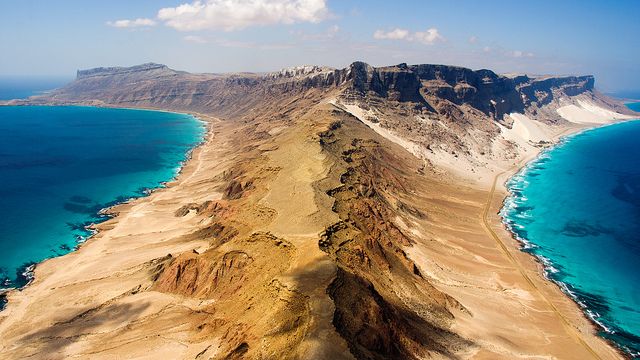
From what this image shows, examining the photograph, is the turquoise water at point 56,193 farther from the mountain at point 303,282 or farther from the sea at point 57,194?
the mountain at point 303,282

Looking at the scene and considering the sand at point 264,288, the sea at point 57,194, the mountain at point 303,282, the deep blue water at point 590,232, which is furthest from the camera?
the sea at point 57,194

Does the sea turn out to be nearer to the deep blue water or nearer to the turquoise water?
the turquoise water

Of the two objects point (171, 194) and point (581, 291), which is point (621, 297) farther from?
point (171, 194)

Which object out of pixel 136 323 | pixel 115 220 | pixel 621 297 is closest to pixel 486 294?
pixel 621 297

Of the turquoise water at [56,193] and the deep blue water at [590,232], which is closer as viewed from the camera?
the deep blue water at [590,232]

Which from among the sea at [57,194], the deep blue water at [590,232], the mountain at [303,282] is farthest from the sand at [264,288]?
the sea at [57,194]

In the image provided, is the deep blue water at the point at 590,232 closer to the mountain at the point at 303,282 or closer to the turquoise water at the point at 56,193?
the mountain at the point at 303,282

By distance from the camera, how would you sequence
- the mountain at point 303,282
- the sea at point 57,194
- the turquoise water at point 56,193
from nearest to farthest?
the mountain at point 303,282, the sea at point 57,194, the turquoise water at point 56,193

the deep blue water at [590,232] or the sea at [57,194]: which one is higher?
the sea at [57,194]

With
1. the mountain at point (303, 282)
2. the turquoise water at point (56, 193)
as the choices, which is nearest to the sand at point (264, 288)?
the mountain at point (303, 282)

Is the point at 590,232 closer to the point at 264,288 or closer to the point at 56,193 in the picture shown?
the point at 264,288

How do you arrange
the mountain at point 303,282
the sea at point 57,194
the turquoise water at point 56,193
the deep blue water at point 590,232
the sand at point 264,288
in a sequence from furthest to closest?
1. the turquoise water at point 56,193
2. the sea at point 57,194
3. the deep blue water at point 590,232
4. the sand at point 264,288
5. the mountain at point 303,282
